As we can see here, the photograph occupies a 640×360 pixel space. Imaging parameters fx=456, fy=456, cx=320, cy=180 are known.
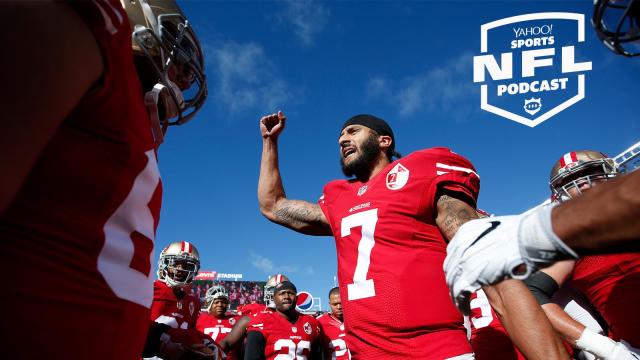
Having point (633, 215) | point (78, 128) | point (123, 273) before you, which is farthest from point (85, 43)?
point (633, 215)

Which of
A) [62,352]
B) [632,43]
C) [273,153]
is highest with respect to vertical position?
[273,153]

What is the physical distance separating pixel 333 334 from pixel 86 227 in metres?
8.38

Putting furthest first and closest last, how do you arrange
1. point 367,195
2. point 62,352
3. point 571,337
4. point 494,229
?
1. point 571,337
2. point 367,195
3. point 494,229
4. point 62,352

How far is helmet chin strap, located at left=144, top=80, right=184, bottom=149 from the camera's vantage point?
1.44 meters

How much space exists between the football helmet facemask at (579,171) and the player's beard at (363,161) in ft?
5.89

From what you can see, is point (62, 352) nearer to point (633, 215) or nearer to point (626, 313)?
point (633, 215)

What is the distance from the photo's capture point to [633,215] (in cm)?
112

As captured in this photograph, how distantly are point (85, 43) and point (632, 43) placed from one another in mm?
2531

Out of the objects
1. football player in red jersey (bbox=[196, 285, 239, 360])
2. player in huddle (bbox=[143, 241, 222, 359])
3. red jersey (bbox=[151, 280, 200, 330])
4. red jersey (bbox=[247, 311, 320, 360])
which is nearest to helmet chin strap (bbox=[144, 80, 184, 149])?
player in huddle (bbox=[143, 241, 222, 359])

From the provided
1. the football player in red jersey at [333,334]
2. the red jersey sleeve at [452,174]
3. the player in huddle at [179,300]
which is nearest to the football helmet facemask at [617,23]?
the red jersey sleeve at [452,174]

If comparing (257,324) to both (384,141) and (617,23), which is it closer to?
(384,141)

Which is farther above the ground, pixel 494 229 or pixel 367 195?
pixel 367 195

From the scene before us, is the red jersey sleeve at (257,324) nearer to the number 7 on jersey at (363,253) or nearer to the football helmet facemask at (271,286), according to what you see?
the football helmet facemask at (271,286)

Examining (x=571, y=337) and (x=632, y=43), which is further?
(x=571, y=337)
